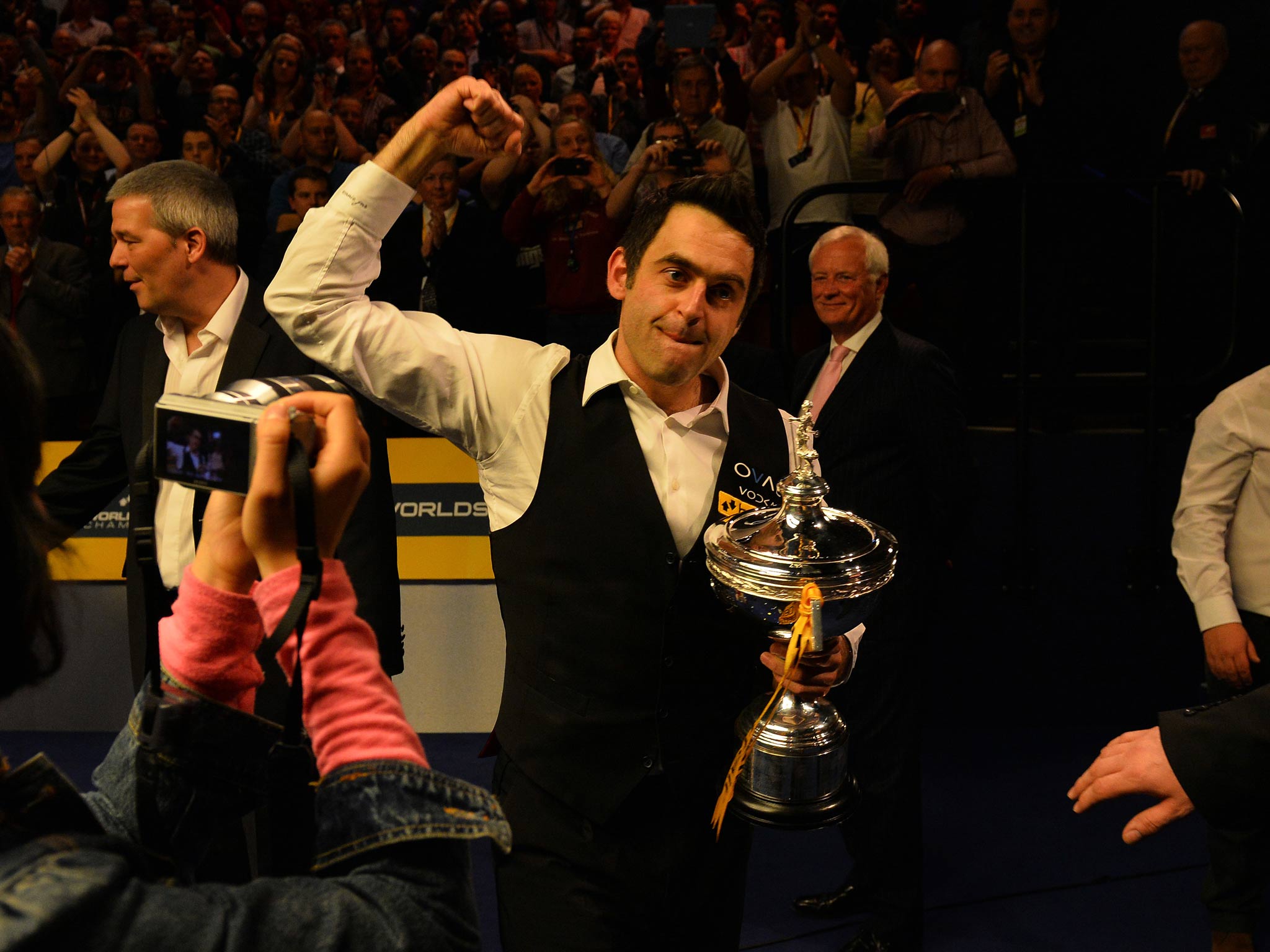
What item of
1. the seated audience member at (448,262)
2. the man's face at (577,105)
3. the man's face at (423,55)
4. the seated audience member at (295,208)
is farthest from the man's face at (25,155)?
the man's face at (577,105)

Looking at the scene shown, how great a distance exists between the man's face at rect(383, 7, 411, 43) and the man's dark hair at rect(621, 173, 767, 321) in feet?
21.1

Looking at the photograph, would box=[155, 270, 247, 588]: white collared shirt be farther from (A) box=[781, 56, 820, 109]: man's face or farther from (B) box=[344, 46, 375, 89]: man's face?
(B) box=[344, 46, 375, 89]: man's face

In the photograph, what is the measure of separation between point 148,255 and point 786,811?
1.78m

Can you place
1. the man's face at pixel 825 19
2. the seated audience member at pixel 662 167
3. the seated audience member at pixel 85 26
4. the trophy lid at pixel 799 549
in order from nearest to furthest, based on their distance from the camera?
the trophy lid at pixel 799 549, the seated audience member at pixel 662 167, the man's face at pixel 825 19, the seated audience member at pixel 85 26

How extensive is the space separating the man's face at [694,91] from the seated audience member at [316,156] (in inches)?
66.6

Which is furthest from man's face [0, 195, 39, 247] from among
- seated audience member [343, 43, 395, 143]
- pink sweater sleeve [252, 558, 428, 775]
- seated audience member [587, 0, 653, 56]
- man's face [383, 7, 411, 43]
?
pink sweater sleeve [252, 558, 428, 775]

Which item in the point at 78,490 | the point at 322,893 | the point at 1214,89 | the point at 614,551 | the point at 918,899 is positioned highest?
the point at 1214,89

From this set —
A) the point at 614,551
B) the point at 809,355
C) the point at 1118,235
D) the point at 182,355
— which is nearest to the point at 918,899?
the point at 809,355

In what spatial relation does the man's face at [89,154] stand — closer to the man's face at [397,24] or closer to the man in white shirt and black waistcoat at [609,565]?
the man's face at [397,24]

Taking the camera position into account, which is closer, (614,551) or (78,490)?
(614,551)

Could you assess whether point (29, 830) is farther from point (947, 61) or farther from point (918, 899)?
point (947, 61)

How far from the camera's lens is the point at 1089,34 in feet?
22.7

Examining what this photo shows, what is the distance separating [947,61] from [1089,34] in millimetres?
2383

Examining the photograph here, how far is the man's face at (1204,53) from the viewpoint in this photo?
4.95 m
